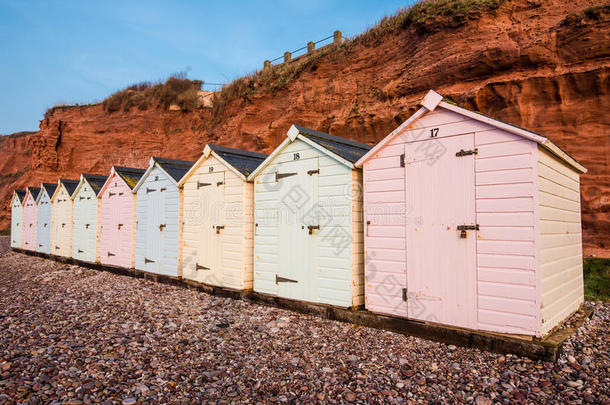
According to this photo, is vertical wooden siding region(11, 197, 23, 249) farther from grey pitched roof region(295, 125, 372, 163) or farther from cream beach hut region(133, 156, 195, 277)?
grey pitched roof region(295, 125, 372, 163)

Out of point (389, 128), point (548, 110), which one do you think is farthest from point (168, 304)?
point (548, 110)

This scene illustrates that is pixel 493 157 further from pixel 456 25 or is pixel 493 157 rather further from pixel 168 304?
pixel 456 25

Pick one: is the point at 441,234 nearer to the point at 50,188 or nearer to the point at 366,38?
the point at 366,38

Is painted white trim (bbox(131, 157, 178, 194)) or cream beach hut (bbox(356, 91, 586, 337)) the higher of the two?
painted white trim (bbox(131, 157, 178, 194))

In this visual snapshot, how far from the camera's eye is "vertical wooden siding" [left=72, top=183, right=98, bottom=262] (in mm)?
15859

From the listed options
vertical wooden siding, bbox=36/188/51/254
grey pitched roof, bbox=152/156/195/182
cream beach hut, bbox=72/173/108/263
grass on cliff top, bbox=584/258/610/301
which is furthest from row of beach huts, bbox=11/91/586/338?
vertical wooden siding, bbox=36/188/51/254

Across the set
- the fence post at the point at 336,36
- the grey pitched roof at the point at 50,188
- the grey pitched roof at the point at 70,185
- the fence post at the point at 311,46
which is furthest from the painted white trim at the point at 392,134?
the fence post at the point at 311,46

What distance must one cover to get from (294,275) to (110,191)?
1003cm

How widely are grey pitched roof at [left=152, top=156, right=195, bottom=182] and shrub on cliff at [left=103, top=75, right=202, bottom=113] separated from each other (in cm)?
1861

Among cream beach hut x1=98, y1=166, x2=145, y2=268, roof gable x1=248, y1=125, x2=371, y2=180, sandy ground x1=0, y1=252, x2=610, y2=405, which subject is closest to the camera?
sandy ground x1=0, y1=252, x2=610, y2=405

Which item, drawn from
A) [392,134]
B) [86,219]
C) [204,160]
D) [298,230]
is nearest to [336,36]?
[204,160]

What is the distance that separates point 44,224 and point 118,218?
29.9 ft

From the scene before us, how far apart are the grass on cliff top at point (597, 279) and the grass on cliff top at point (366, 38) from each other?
10.4 m

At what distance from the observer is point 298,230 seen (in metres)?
8.23
